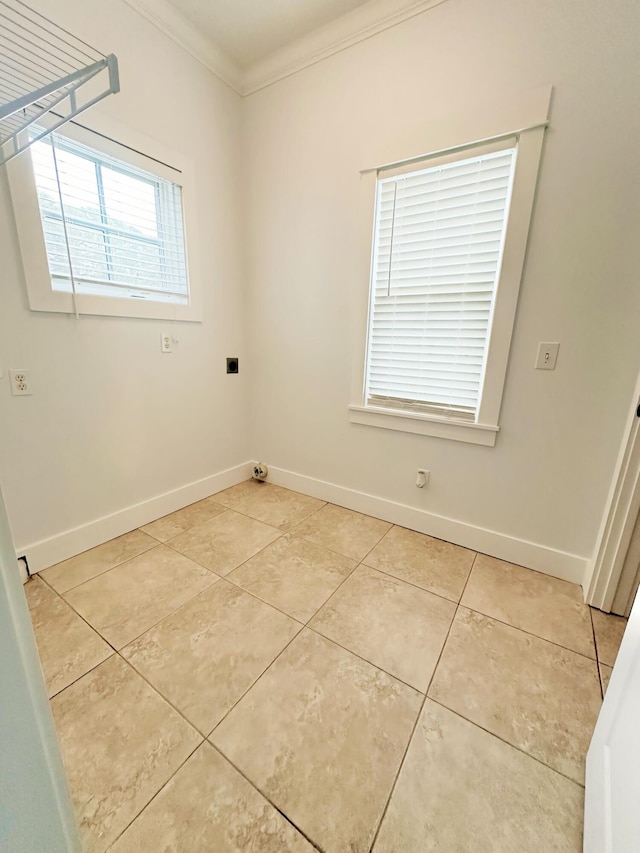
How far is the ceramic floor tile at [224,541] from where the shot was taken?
1.79 meters

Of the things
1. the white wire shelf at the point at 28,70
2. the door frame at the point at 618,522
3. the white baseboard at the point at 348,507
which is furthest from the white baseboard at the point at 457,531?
the white wire shelf at the point at 28,70

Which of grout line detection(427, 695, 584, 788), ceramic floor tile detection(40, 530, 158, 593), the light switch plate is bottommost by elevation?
grout line detection(427, 695, 584, 788)

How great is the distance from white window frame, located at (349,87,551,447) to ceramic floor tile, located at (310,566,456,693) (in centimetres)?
87

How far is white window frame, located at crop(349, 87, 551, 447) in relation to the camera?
1.47 meters

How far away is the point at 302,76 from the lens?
6.52 feet

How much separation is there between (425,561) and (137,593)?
1.45 m

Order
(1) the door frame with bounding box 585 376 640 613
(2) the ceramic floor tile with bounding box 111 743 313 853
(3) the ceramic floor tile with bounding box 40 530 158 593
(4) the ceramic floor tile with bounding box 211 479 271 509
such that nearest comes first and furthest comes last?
(2) the ceramic floor tile with bounding box 111 743 313 853 → (1) the door frame with bounding box 585 376 640 613 → (3) the ceramic floor tile with bounding box 40 530 158 593 → (4) the ceramic floor tile with bounding box 211 479 271 509

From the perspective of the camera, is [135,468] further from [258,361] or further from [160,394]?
[258,361]

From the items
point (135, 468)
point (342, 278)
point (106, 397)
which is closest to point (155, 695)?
point (135, 468)

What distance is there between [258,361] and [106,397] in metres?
1.09

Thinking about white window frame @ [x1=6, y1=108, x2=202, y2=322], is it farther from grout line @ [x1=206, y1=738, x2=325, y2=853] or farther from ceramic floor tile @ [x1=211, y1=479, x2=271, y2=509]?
grout line @ [x1=206, y1=738, x2=325, y2=853]

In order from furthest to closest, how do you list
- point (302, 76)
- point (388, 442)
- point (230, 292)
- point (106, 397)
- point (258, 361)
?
point (258, 361) → point (230, 292) → point (388, 442) → point (302, 76) → point (106, 397)

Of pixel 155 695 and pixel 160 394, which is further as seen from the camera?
pixel 160 394

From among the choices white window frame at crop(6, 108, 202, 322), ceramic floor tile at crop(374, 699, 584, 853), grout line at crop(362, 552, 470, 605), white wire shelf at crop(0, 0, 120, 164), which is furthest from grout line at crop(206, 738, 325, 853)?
white wire shelf at crop(0, 0, 120, 164)
